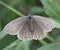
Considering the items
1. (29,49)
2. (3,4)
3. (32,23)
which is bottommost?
(29,49)

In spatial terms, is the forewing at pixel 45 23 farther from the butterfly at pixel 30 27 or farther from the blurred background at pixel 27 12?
the blurred background at pixel 27 12

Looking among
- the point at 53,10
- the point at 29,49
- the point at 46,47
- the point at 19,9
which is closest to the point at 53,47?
the point at 46,47

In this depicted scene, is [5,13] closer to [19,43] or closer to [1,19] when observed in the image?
[1,19]

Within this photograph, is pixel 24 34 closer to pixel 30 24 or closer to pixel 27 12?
pixel 30 24

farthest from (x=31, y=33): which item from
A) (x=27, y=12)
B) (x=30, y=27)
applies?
(x=27, y=12)

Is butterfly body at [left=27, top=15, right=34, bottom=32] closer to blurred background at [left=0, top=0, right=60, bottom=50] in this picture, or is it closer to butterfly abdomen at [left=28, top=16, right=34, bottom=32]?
butterfly abdomen at [left=28, top=16, right=34, bottom=32]

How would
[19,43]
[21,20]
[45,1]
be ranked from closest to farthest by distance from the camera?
[21,20] → [19,43] → [45,1]

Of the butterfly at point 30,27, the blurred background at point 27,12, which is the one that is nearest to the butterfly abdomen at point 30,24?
the butterfly at point 30,27

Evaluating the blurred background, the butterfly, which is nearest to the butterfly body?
the butterfly
